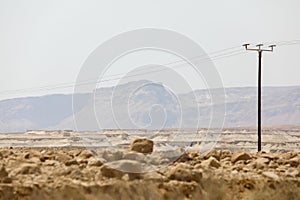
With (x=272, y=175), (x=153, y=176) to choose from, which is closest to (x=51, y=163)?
(x=153, y=176)

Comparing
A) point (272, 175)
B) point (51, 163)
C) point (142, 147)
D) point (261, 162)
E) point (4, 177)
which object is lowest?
point (4, 177)

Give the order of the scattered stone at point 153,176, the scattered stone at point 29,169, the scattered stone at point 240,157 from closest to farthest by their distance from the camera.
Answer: the scattered stone at point 29,169
the scattered stone at point 153,176
the scattered stone at point 240,157

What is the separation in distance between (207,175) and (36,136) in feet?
301

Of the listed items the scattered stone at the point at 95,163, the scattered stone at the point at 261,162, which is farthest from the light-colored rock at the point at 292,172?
the scattered stone at the point at 95,163

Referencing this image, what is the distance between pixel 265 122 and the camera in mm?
189750

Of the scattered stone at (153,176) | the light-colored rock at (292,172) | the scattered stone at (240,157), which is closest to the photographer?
the scattered stone at (153,176)

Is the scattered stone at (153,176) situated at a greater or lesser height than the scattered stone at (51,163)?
lesser

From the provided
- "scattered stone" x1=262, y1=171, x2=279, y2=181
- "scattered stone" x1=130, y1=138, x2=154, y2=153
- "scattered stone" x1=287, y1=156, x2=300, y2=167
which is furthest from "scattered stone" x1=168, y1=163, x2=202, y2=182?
"scattered stone" x1=287, y1=156, x2=300, y2=167

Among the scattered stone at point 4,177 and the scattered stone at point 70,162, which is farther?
the scattered stone at point 70,162

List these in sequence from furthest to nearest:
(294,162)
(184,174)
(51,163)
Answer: (294,162)
(51,163)
(184,174)

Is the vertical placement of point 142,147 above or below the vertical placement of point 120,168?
above

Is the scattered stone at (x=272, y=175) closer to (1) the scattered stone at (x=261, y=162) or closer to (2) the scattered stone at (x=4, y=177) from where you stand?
(1) the scattered stone at (x=261, y=162)

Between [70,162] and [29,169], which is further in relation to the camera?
[70,162]

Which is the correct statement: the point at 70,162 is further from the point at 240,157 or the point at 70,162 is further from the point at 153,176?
the point at 240,157
